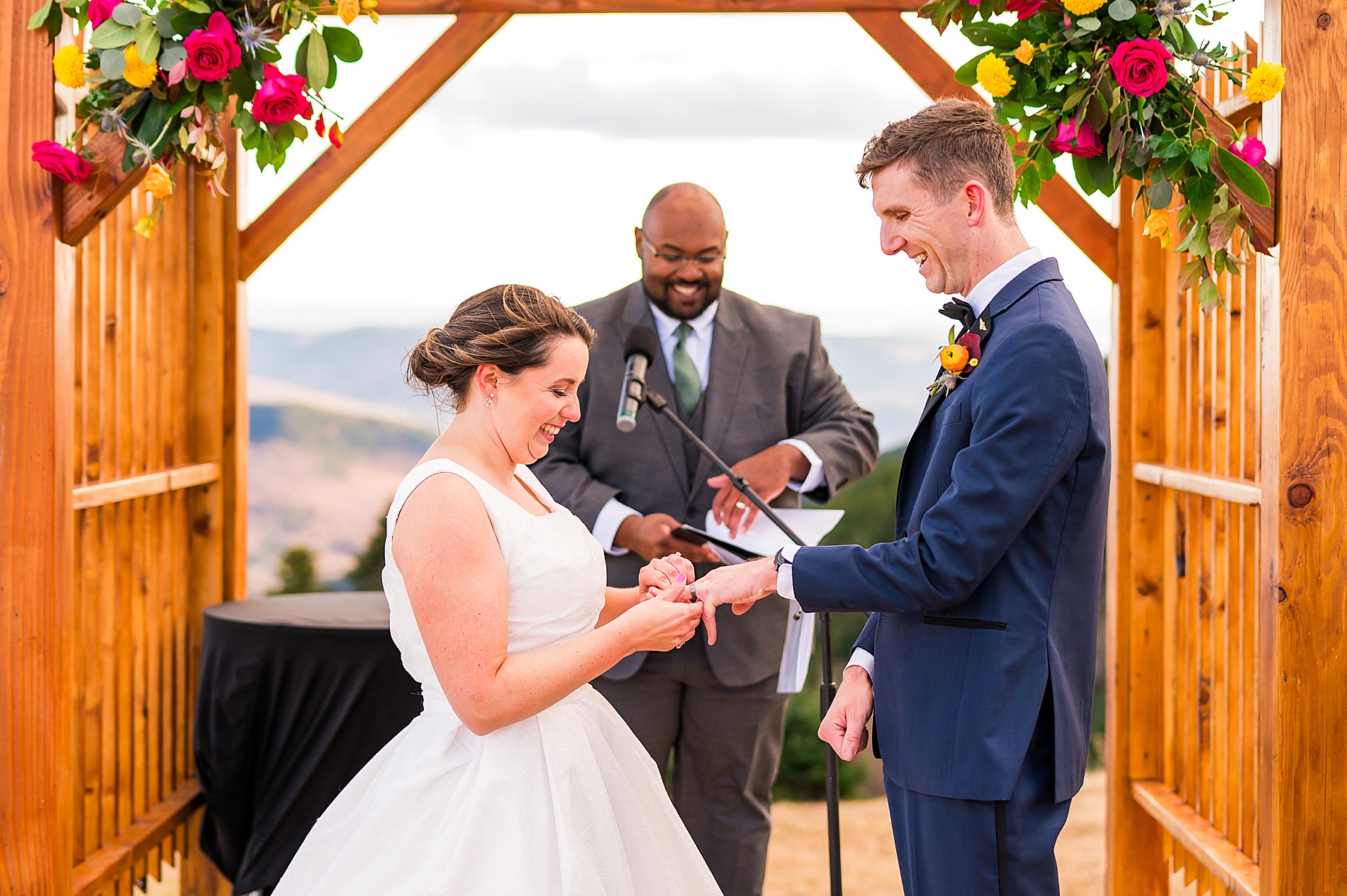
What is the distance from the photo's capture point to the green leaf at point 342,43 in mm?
2160

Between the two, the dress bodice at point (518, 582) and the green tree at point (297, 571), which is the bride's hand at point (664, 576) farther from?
the green tree at point (297, 571)

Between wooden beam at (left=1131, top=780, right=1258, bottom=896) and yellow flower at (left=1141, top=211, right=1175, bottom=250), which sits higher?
yellow flower at (left=1141, top=211, right=1175, bottom=250)

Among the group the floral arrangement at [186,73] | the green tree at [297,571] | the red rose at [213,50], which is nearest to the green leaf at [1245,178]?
the floral arrangement at [186,73]

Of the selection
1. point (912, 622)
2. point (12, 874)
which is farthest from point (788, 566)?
point (12, 874)

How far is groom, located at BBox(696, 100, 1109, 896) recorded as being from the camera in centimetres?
170

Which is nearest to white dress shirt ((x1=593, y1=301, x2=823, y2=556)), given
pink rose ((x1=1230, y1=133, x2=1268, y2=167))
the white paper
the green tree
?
the white paper

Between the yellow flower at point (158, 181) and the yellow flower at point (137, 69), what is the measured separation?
16 cm

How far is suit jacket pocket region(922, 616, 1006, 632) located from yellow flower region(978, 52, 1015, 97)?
988 mm

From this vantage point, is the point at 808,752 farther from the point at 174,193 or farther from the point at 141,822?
the point at 174,193

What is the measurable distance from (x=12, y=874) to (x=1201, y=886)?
2.91 meters

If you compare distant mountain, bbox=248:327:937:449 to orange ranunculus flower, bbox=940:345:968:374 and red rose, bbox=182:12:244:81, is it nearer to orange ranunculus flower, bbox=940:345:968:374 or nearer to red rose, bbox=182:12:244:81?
red rose, bbox=182:12:244:81

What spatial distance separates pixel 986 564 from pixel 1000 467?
0.15 meters

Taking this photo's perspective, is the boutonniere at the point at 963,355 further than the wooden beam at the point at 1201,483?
No

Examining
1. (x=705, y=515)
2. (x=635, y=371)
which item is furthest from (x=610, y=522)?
(x=635, y=371)
